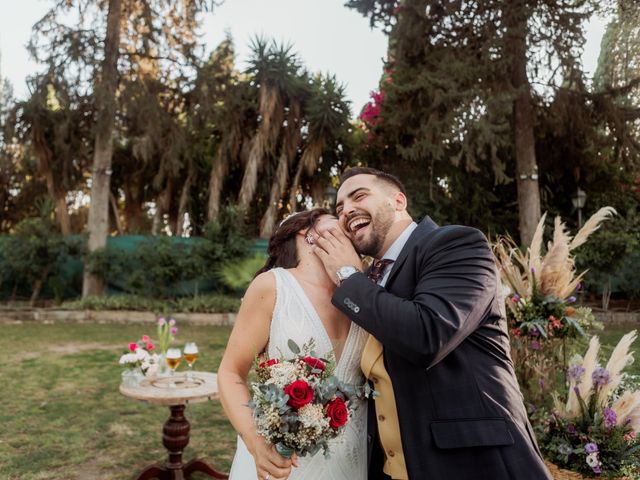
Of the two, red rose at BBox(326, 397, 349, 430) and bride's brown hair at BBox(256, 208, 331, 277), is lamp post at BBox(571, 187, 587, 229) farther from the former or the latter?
red rose at BBox(326, 397, 349, 430)

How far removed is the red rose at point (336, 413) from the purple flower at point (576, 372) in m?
2.71

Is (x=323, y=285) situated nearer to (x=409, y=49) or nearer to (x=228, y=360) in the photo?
(x=228, y=360)

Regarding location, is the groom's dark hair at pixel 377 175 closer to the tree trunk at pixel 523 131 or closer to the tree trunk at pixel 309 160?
the tree trunk at pixel 523 131

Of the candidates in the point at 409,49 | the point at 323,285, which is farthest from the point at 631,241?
the point at 323,285

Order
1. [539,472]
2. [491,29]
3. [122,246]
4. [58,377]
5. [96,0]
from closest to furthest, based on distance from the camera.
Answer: [539,472] < [58,377] < [491,29] < [96,0] < [122,246]

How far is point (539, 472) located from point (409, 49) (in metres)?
13.6

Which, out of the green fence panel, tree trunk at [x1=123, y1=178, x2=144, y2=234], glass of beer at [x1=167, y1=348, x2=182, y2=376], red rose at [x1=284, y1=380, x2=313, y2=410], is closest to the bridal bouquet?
red rose at [x1=284, y1=380, x2=313, y2=410]

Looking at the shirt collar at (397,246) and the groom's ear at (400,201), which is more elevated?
the groom's ear at (400,201)

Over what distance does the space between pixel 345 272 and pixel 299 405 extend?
1.88ft

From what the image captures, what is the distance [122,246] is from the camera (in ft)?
53.1

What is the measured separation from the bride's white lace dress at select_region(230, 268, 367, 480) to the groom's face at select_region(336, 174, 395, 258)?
0.37 meters

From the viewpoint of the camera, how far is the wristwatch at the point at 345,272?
2.03 meters

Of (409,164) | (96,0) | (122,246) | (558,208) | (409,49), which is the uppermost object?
(96,0)

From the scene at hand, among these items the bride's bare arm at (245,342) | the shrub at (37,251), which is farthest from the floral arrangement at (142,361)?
the shrub at (37,251)
